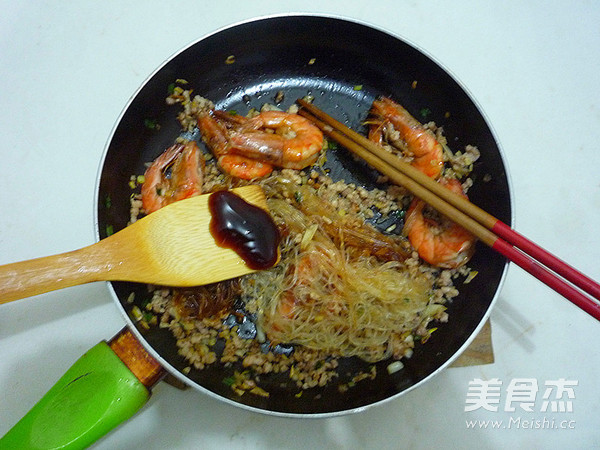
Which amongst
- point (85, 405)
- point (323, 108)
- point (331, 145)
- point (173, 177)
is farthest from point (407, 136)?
point (85, 405)

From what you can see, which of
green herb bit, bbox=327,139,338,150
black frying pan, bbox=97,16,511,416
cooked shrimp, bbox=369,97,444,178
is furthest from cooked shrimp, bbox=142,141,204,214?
cooked shrimp, bbox=369,97,444,178

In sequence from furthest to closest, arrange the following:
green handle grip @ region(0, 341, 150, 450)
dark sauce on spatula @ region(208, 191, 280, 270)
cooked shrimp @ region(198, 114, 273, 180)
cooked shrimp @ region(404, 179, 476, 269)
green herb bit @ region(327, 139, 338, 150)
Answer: green herb bit @ region(327, 139, 338, 150)
cooked shrimp @ region(198, 114, 273, 180)
cooked shrimp @ region(404, 179, 476, 269)
dark sauce on spatula @ region(208, 191, 280, 270)
green handle grip @ region(0, 341, 150, 450)

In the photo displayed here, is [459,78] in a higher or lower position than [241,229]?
higher

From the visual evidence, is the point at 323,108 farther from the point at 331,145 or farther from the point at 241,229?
the point at 241,229

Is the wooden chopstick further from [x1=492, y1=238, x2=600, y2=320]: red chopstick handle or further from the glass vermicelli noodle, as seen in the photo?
the glass vermicelli noodle

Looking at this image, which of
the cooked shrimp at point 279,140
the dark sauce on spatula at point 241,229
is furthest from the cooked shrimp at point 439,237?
→ the dark sauce on spatula at point 241,229

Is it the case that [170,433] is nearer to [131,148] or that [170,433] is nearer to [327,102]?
[131,148]
